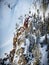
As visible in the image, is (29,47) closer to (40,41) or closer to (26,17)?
(40,41)

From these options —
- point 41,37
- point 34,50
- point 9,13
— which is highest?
point 9,13

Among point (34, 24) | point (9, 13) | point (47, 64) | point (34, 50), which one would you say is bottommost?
point (47, 64)

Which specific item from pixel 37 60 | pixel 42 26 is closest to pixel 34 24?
pixel 42 26

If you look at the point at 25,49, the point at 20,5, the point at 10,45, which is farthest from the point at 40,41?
the point at 20,5

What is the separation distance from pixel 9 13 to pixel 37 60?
613mm

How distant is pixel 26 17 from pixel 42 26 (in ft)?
0.67

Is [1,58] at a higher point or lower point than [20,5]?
lower

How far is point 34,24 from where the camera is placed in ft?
6.73

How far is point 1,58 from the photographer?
81.7 inches

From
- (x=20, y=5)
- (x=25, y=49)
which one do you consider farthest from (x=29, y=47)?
(x=20, y=5)

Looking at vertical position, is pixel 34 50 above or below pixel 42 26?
below

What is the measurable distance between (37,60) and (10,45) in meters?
0.34

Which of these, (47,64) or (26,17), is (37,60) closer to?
(47,64)

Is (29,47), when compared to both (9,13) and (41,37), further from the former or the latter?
(9,13)
